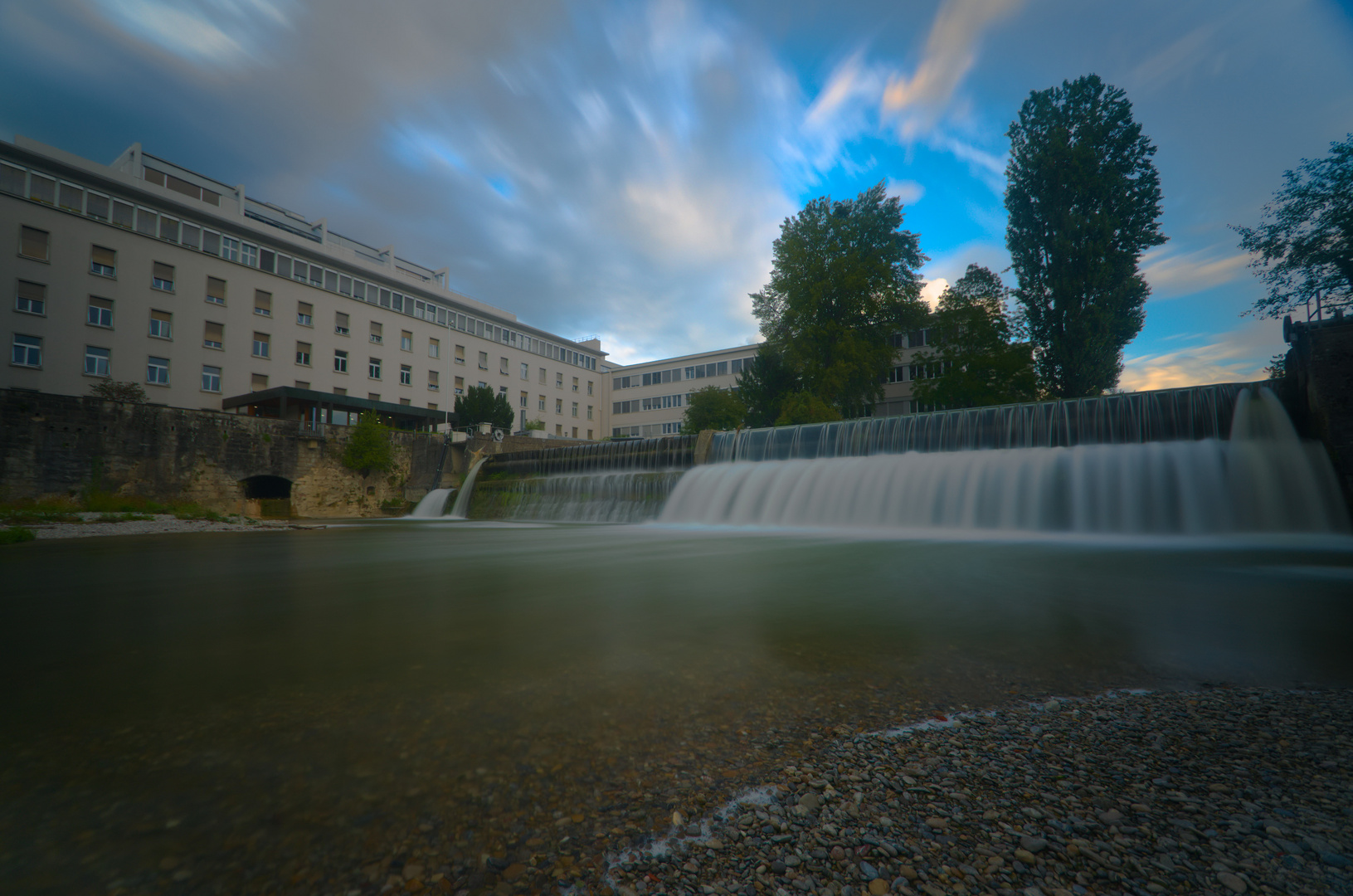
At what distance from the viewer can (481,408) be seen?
42.7m

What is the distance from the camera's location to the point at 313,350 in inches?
1469

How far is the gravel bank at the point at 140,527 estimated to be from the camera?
12854 mm

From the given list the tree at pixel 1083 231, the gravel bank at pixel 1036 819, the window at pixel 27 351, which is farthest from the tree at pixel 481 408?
the gravel bank at pixel 1036 819

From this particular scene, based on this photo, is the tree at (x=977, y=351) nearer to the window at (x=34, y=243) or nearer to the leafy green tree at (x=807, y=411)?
the leafy green tree at (x=807, y=411)

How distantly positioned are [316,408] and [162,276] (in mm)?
10499

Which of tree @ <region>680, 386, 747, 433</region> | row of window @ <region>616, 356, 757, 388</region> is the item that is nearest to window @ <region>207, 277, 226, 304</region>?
tree @ <region>680, 386, 747, 433</region>

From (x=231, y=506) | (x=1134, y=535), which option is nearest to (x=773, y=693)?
(x=1134, y=535)

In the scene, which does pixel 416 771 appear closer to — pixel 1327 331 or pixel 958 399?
A: pixel 1327 331

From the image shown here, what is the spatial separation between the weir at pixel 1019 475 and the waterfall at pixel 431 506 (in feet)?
29.2

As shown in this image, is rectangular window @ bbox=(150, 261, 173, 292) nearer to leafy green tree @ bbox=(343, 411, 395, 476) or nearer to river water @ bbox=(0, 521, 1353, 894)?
leafy green tree @ bbox=(343, 411, 395, 476)

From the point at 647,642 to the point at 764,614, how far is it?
3.91 ft

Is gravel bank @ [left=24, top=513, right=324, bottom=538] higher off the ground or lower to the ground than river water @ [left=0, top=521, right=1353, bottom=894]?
lower

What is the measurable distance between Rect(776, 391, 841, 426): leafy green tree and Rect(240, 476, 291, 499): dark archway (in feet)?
81.7

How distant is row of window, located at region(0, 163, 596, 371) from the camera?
2700 cm
